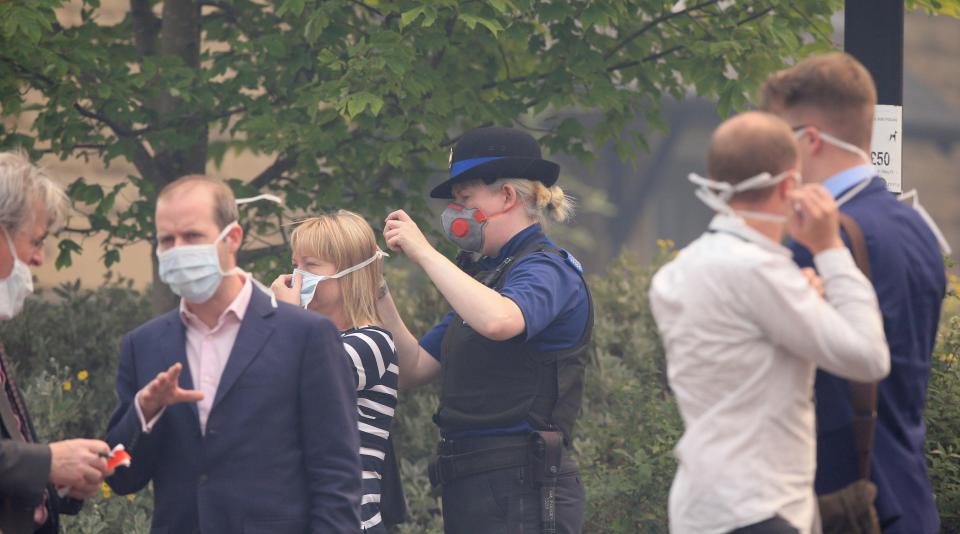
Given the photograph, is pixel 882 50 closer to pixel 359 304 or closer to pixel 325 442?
pixel 359 304

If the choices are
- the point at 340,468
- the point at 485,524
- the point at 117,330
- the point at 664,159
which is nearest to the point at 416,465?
the point at 117,330

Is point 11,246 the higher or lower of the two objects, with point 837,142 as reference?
lower

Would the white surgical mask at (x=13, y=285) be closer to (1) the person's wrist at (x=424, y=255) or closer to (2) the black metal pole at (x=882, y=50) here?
(1) the person's wrist at (x=424, y=255)

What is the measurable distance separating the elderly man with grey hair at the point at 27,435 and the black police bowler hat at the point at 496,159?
5.68 ft

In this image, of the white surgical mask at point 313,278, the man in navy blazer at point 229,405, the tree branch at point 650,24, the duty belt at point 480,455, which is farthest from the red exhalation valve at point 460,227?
the tree branch at point 650,24

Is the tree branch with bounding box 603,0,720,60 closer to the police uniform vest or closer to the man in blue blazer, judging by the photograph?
the police uniform vest

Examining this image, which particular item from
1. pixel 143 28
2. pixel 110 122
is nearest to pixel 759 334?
pixel 110 122

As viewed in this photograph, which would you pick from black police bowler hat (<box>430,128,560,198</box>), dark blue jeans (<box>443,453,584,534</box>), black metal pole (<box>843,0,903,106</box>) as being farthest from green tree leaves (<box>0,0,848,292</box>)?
dark blue jeans (<box>443,453,584,534</box>)

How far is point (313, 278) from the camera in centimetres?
543

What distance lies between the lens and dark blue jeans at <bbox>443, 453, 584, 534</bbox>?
5250 mm

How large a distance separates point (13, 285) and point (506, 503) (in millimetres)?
2036

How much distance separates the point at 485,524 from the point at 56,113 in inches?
153

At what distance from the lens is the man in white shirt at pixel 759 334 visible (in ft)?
11.3

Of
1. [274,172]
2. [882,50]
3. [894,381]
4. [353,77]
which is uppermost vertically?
[353,77]
